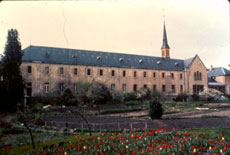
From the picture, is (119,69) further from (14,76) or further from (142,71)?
(14,76)

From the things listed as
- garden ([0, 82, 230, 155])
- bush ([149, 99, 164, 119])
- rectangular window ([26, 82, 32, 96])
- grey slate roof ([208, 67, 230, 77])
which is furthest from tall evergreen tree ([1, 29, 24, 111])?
grey slate roof ([208, 67, 230, 77])

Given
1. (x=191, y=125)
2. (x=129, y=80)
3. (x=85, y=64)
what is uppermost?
(x=85, y=64)

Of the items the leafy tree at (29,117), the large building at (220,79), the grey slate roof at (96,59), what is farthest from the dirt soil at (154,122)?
the large building at (220,79)

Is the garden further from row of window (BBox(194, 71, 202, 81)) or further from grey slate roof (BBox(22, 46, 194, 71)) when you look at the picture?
row of window (BBox(194, 71, 202, 81))

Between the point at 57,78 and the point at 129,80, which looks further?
the point at 129,80

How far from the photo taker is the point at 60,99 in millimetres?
27234

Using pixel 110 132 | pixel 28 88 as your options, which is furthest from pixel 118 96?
pixel 110 132

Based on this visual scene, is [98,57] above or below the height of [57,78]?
above

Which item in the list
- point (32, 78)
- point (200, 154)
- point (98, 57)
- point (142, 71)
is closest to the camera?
point (200, 154)

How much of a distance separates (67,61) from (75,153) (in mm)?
29991

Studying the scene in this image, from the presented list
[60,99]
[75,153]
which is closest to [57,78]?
[60,99]

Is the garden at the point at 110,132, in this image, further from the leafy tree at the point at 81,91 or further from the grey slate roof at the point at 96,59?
the grey slate roof at the point at 96,59

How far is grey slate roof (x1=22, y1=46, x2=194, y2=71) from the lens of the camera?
110ft

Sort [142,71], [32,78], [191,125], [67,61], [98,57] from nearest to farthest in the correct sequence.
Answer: [191,125] → [32,78] → [67,61] → [98,57] → [142,71]
